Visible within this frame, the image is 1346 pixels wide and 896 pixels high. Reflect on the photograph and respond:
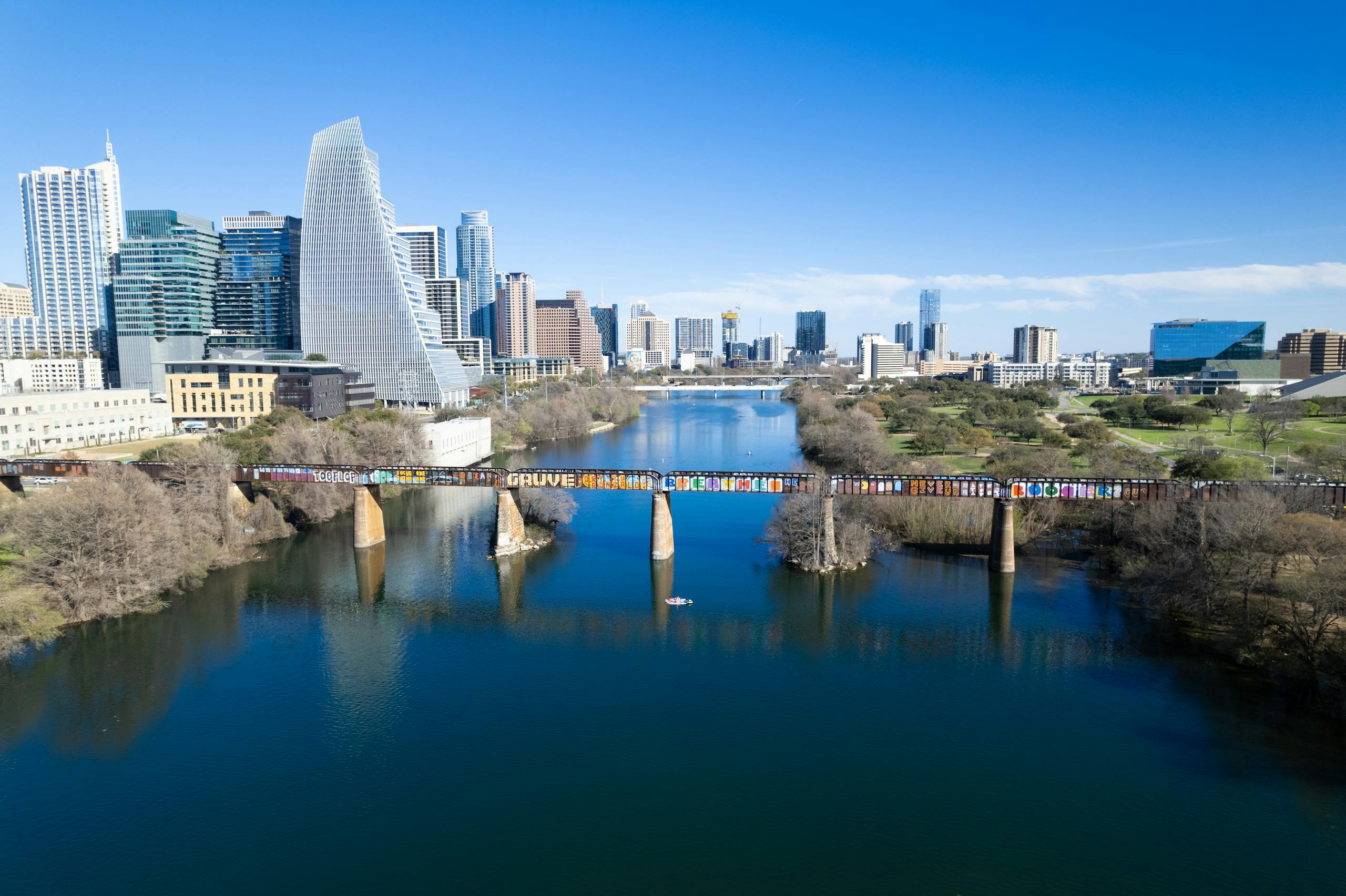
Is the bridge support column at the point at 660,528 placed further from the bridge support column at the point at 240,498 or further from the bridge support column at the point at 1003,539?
the bridge support column at the point at 240,498

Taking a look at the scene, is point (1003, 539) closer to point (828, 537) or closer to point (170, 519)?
point (828, 537)

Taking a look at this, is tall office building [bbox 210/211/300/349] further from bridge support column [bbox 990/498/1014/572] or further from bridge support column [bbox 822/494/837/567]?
bridge support column [bbox 990/498/1014/572]

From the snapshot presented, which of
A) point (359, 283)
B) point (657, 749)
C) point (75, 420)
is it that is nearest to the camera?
point (657, 749)

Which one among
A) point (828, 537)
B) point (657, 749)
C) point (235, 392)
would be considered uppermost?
point (235, 392)

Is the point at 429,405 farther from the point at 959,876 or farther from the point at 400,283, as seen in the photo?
the point at 959,876

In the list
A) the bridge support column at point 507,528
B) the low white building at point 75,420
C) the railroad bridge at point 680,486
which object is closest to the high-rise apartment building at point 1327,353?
the railroad bridge at point 680,486

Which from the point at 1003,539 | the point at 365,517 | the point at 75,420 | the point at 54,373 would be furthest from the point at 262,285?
the point at 1003,539
